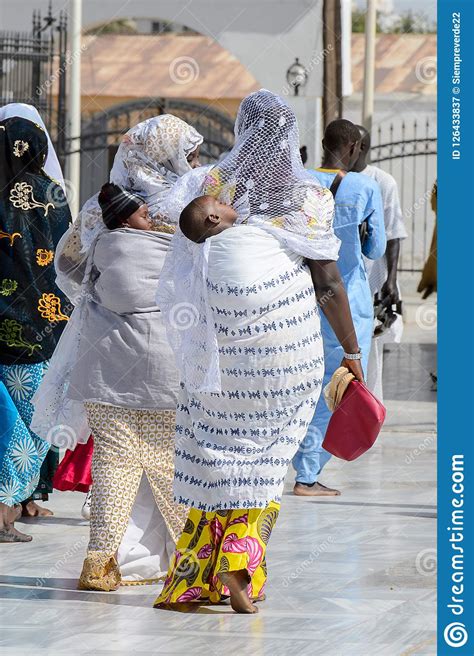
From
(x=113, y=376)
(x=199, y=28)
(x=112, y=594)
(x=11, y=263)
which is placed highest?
(x=199, y=28)

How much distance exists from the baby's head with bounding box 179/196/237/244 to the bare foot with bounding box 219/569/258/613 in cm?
116

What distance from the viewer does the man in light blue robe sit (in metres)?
7.33

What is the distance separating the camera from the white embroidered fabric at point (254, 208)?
201 inches

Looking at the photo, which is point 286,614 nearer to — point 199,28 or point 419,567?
point 419,567

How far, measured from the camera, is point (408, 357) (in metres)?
14.8

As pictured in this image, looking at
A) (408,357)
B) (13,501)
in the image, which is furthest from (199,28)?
(13,501)

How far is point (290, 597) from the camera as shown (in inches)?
209

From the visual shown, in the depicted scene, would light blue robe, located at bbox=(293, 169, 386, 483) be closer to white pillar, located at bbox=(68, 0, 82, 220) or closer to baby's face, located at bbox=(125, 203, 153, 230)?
baby's face, located at bbox=(125, 203, 153, 230)

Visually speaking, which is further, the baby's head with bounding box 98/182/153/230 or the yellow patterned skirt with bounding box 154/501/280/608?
the baby's head with bounding box 98/182/153/230

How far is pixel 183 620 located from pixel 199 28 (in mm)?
14701

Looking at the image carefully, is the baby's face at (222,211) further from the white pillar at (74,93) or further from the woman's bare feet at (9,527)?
the white pillar at (74,93)

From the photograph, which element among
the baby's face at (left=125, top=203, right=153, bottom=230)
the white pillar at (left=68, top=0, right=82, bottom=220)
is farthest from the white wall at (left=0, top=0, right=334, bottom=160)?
the baby's face at (left=125, top=203, right=153, bottom=230)

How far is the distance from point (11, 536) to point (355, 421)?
1863 mm

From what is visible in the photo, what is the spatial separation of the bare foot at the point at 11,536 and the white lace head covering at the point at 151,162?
1.43m
